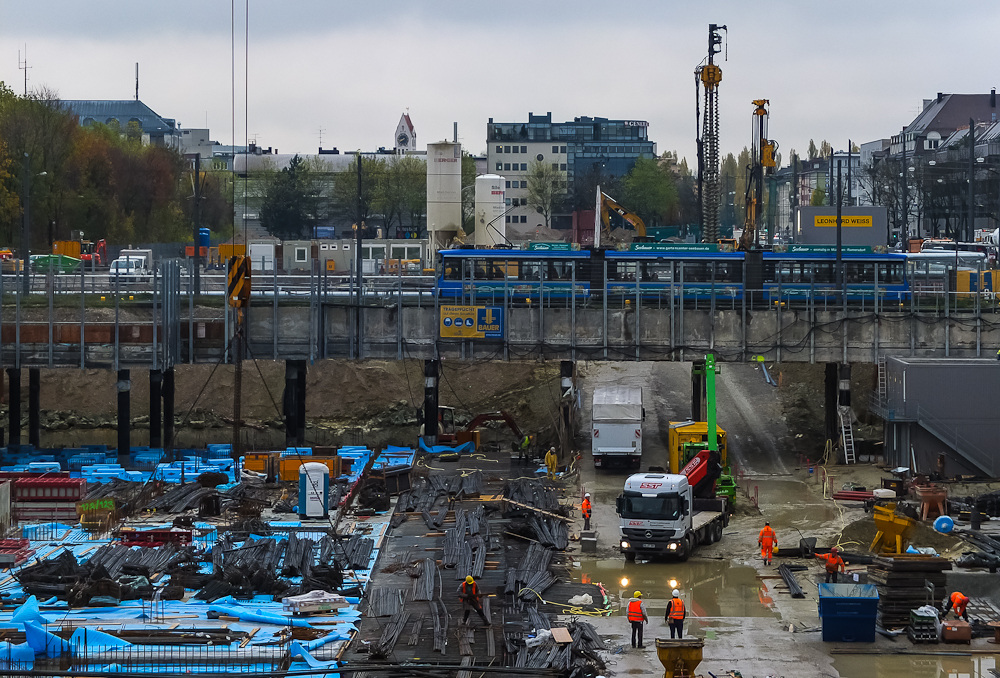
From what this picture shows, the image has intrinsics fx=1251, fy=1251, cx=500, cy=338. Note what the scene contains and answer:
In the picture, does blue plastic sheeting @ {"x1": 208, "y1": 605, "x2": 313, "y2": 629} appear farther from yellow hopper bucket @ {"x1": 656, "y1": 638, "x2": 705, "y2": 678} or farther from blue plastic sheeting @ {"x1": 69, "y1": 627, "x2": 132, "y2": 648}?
yellow hopper bucket @ {"x1": 656, "y1": 638, "x2": 705, "y2": 678}

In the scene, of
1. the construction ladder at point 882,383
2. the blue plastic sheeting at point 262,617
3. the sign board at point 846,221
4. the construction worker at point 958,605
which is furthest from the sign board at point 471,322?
the sign board at point 846,221

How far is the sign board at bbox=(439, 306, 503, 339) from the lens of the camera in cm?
4703

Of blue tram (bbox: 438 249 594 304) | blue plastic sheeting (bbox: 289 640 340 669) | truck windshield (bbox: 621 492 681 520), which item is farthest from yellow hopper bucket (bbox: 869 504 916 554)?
blue tram (bbox: 438 249 594 304)

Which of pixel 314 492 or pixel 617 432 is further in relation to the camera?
pixel 617 432

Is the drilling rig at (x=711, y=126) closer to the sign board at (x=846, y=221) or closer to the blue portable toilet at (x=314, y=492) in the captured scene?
the sign board at (x=846, y=221)

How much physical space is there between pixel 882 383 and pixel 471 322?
50.0 feet

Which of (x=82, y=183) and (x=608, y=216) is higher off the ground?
(x=82, y=183)

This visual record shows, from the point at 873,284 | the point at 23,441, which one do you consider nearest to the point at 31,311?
the point at 23,441

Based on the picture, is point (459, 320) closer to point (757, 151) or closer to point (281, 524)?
point (281, 524)

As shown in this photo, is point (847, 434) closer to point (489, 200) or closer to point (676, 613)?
point (676, 613)

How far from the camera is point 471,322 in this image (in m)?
47.2

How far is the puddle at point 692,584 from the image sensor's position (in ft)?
88.4

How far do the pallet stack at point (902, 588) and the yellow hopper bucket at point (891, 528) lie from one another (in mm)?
3980

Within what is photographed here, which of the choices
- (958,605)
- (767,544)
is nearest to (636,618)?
(958,605)
